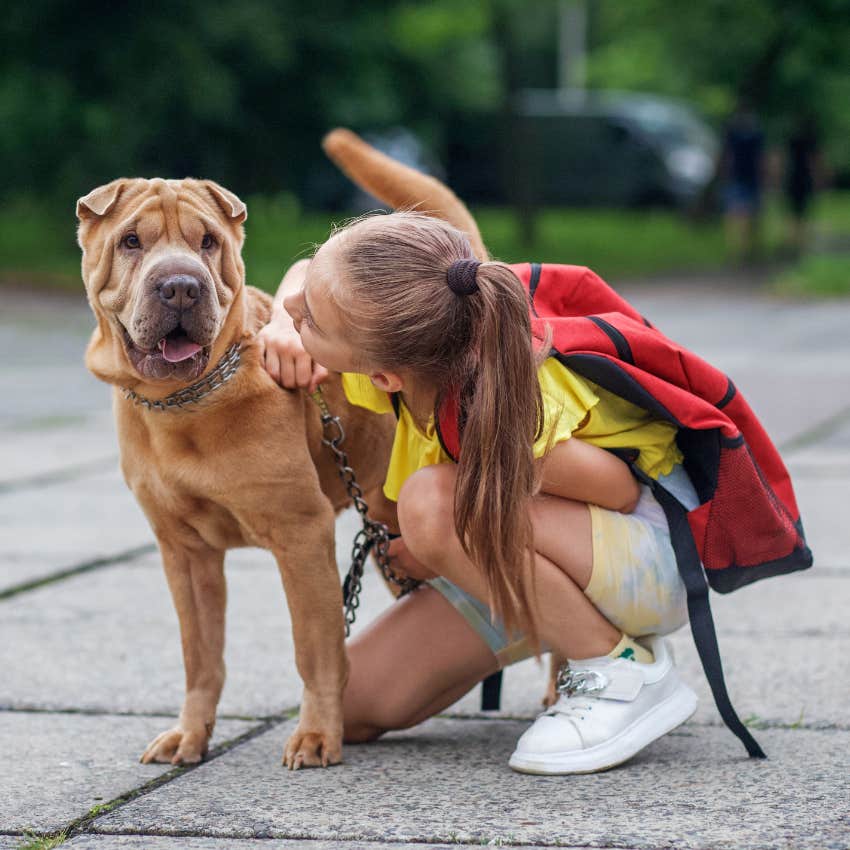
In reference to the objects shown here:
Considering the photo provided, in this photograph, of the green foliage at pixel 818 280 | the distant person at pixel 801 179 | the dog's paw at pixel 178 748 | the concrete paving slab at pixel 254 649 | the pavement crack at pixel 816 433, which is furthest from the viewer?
the distant person at pixel 801 179

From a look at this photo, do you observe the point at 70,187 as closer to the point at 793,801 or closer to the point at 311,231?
the point at 311,231

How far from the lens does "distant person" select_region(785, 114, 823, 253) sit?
2242cm

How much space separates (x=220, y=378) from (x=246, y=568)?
221cm

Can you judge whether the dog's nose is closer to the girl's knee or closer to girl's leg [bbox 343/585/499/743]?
the girl's knee

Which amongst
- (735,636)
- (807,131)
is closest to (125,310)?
(735,636)

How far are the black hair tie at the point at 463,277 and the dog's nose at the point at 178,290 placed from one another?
50cm

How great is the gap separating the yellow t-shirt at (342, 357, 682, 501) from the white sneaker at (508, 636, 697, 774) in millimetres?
431

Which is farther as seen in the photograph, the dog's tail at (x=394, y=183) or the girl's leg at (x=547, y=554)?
the dog's tail at (x=394, y=183)

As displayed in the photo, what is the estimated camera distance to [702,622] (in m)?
3.08

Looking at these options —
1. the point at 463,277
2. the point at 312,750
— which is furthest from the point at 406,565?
the point at 463,277

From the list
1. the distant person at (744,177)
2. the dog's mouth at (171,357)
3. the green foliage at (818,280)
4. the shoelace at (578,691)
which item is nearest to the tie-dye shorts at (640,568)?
the shoelace at (578,691)

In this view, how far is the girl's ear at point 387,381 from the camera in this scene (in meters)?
3.01

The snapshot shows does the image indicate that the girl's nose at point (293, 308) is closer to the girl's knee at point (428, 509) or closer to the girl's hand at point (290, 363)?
the girl's hand at point (290, 363)

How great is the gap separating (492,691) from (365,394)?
814mm
